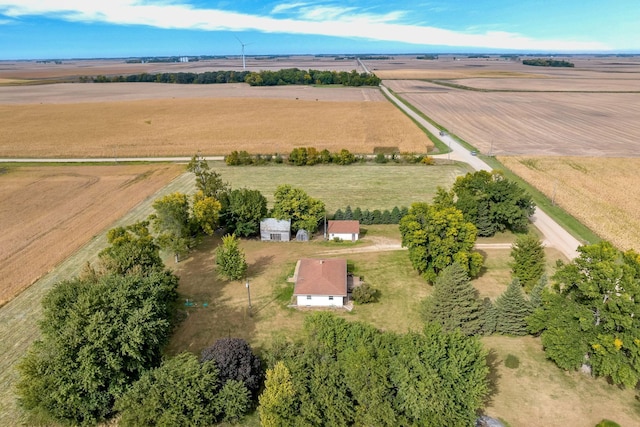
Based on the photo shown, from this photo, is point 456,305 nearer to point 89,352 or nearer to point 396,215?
point 396,215

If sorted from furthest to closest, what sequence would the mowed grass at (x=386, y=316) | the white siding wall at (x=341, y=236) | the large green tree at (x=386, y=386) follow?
the white siding wall at (x=341, y=236), the mowed grass at (x=386, y=316), the large green tree at (x=386, y=386)

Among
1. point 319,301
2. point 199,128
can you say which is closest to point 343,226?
point 319,301

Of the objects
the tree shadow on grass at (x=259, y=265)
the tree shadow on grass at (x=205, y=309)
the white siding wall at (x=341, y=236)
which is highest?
the white siding wall at (x=341, y=236)

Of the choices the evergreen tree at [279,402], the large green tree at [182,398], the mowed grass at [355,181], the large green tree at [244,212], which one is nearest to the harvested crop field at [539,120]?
the mowed grass at [355,181]

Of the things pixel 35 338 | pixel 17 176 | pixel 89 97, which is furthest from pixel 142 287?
pixel 89 97

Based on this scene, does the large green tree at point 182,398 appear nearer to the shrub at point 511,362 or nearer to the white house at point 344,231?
the shrub at point 511,362

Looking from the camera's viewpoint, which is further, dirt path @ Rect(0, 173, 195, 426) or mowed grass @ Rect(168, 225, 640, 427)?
dirt path @ Rect(0, 173, 195, 426)

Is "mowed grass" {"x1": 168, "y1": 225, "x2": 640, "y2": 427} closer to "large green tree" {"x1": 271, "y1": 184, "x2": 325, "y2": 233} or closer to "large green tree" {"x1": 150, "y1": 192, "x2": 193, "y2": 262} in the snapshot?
"large green tree" {"x1": 271, "y1": 184, "x2": 325, "y2": 233}

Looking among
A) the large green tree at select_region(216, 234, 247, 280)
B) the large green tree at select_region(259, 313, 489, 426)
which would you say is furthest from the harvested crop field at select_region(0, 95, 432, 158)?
the large green tree at select_region(259, 313, 489, 426)
